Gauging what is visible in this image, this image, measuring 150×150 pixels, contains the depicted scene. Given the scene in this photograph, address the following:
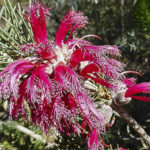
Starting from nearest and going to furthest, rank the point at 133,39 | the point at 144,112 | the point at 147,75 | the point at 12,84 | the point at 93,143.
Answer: the point at 12,84
the point at 93,143
the point at 133,39
the point at 147,75
the point at 144,112

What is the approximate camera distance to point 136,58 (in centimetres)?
190

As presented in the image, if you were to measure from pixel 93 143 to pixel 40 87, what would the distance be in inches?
13.9

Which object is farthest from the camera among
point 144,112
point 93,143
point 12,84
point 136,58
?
point 144,112

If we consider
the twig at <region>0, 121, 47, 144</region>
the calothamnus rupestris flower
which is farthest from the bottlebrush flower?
the twig at <region>0, 121, 47, 144</region>

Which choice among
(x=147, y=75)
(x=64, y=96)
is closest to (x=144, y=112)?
(x=147, y=75)

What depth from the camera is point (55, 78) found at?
0.76m

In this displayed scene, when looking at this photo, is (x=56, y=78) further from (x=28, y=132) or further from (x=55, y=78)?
(x=28, y=132)

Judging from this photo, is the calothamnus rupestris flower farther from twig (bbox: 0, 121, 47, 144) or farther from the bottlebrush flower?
twig (bbox: 0, 121, 47, 144)

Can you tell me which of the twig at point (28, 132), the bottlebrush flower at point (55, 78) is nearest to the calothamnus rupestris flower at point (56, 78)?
the bottlebrush flower at point (55, 78)

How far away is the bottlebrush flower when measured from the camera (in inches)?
28.6

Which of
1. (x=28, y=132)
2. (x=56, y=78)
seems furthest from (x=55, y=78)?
(x=28, y=132)

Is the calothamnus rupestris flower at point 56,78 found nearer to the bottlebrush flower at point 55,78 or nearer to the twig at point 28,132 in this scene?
the bottlebrush flower at point 55,78

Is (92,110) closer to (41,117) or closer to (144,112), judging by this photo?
(41,117)

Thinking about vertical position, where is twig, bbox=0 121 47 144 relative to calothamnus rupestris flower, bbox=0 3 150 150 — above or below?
below
